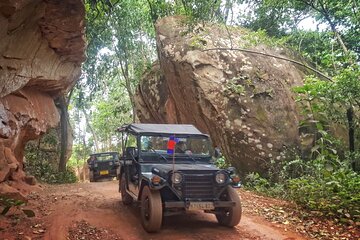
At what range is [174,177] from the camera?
5.89 meters

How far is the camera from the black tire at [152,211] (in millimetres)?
5661

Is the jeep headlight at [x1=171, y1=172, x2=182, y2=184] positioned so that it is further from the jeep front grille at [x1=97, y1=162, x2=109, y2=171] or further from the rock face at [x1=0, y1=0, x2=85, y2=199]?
the jeep front grille at [x1=97, y1=162, x2=109, y2=171]

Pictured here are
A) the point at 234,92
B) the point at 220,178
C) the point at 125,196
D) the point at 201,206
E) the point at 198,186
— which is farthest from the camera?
the point at 234,92

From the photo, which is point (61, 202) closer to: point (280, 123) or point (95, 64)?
point (280, 123)

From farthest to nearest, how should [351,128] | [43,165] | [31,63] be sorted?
1. [43,165]
2. [31,63]
3. [351,128]

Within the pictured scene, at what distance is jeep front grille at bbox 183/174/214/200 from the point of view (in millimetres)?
5942

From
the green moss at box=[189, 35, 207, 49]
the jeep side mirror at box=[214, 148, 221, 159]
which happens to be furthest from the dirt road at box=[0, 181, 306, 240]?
the green moss at box=[189, 35, 207, 49]

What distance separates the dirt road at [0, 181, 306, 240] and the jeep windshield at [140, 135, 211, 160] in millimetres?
1344

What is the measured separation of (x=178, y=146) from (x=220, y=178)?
64.9 inches

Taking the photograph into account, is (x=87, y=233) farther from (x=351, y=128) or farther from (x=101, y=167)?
(x=101, y=167)

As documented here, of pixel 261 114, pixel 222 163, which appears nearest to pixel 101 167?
pixel 222 163

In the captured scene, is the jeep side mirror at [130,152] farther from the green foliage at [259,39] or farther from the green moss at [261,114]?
the green foliage at [259,39]

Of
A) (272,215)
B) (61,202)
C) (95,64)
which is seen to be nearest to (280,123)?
(272,215)

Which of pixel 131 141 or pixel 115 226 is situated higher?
pixel 131 141
